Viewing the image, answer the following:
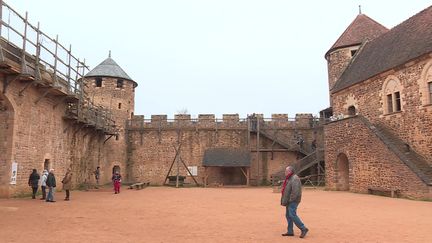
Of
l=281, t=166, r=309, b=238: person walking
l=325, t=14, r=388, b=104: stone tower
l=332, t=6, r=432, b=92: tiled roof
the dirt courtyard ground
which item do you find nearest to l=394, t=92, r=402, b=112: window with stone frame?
l=332, t=6, r=432, b=92: tiled roof

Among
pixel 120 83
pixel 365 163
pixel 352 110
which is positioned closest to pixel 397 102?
pixel 365 163

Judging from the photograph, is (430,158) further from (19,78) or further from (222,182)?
(19,78)

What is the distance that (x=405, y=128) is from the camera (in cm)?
1499

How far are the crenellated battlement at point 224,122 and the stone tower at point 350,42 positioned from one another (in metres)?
3.52

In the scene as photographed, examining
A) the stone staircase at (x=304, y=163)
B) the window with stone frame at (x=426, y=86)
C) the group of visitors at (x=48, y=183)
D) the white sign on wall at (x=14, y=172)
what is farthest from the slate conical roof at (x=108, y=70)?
the window with stone frame at (x=426, y=86)

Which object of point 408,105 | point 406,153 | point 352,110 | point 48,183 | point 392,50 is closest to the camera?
point 48,183

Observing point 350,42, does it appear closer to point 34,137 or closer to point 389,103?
point 389,103

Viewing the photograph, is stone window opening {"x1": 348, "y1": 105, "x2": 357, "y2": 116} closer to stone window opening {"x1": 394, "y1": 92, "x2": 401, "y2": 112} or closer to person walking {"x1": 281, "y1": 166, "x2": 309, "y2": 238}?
stone window opening {"x1": 394, "y1": 92, "x2": 401, "y2": 112}

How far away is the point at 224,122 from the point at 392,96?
12195 millimetres

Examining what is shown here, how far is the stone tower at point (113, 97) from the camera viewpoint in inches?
941

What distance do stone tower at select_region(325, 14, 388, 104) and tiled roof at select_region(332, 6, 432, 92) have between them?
97 cm

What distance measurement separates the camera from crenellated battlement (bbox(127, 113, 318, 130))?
83.1 feet

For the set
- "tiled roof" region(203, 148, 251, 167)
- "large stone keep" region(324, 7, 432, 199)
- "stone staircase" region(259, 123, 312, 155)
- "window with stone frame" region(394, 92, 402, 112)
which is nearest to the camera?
"large stone keep" region(324, 7, 432, 199)

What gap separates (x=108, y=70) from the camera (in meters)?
24.4
